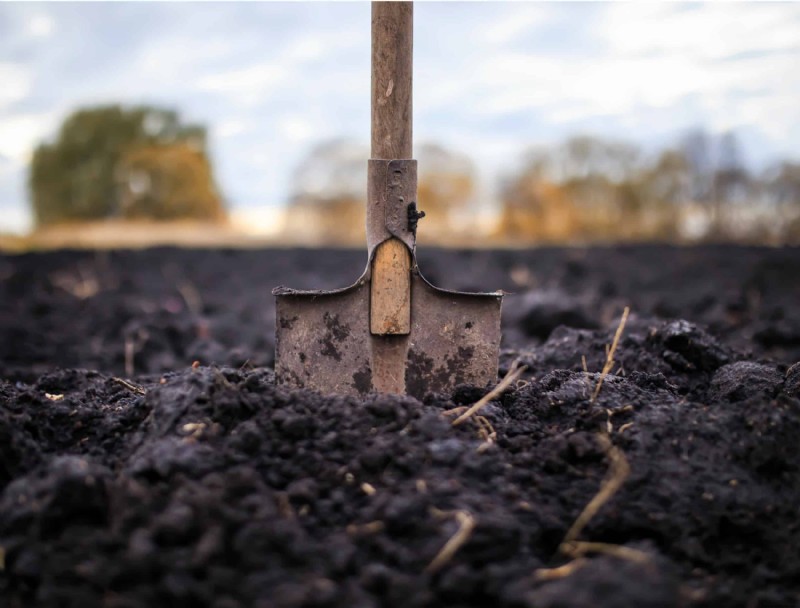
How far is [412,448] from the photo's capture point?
2.00 meters

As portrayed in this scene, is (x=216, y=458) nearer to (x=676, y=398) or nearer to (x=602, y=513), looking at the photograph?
(x=602, y=513)

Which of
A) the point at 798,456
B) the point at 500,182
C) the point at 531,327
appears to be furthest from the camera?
the point at 500,182

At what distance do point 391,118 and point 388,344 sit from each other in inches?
33.0

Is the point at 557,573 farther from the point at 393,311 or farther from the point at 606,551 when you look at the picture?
the point at 393,311

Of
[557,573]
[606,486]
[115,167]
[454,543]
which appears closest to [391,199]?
[606,486]

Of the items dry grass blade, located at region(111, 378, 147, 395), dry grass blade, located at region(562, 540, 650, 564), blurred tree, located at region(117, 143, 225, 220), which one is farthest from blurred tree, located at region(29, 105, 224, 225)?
dry grass blade, located at region(562, 540, 650, 564)

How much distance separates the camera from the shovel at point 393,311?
274cm

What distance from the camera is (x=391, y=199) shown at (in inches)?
111

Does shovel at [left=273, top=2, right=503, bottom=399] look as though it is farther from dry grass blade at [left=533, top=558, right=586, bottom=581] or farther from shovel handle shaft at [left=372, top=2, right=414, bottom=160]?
dry grass blade at [left=533, top=558, right=586, bottom=581]

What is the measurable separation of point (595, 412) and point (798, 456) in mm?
569

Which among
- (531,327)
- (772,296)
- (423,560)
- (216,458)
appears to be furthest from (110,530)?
(772,296)

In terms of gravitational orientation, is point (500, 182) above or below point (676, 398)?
above

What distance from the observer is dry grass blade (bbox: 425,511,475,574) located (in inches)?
64.8

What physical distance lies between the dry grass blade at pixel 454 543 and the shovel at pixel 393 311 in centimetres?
107
